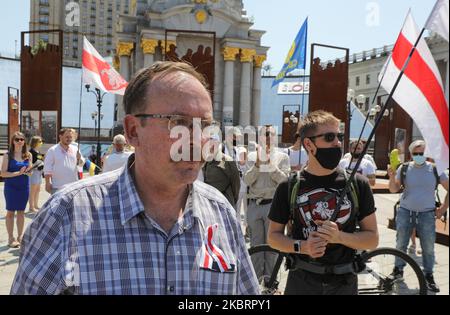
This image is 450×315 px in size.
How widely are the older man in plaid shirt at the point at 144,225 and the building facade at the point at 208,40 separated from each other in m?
32.1

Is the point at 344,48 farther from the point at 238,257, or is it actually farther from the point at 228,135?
the point at 238,257

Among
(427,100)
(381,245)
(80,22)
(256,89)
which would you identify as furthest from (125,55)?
(80,22)

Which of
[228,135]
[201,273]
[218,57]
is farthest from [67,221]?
[218,57]

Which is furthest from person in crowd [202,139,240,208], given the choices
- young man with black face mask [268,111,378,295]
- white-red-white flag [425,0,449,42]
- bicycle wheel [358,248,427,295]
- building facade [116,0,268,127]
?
building facade [116,0,268,127]

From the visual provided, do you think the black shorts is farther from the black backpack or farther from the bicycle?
the bicycle

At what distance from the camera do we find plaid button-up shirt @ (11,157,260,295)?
143cm

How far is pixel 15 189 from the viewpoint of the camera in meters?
7.26

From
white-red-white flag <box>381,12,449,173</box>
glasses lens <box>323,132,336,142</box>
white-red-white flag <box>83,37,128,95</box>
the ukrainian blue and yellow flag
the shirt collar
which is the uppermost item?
the ukrainian blue and yellow flag

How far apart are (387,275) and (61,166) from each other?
16.5 ft

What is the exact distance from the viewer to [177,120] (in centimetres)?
156

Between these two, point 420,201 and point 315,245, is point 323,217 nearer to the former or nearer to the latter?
point 315,245

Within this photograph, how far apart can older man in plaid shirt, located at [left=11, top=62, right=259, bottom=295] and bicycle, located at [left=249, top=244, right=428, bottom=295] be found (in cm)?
325
